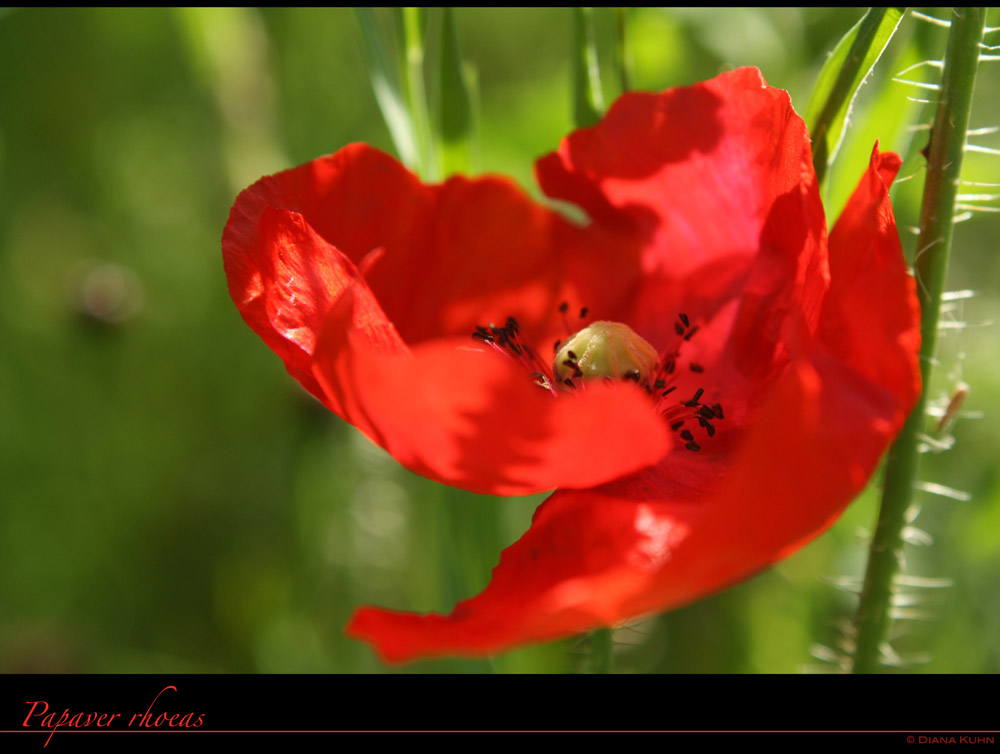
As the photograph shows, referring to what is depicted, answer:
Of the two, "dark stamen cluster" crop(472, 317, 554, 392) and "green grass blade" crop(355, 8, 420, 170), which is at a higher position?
"green grass blade" crop(355, 8, 420, 170)

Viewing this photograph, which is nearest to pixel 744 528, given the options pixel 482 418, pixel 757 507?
pixel 757 507

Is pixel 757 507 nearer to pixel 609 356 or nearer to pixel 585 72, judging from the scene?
pixel 609 356

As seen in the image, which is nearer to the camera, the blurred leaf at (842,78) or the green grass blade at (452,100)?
the blurred leaf at (842,78)

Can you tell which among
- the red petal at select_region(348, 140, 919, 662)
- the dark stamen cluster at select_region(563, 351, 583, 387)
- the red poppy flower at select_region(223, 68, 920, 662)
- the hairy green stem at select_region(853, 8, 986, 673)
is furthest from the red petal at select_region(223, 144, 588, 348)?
the hairy green stem at select_region(853, 8, 986, 673)

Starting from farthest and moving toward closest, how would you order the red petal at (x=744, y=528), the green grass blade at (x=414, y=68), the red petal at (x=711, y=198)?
1. the green grass blade at (x=414, y=68)
2. the red petal at (x=711, y=198)
3. the red petal at (x=744, y=528)

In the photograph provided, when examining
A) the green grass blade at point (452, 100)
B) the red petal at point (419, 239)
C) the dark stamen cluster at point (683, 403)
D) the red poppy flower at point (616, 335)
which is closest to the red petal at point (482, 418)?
the red poppy flower at point (616, 335)

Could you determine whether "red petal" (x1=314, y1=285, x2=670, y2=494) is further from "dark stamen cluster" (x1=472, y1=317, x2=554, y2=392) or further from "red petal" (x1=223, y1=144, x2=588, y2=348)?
"dark stamen cluster" (x1=472, y1=317, x2=554, y2=392)

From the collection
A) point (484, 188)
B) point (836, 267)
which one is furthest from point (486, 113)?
point (836, 267)

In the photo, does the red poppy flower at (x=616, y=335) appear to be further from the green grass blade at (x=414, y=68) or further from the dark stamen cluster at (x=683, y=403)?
the green grass blade at (x=414, y=68)
